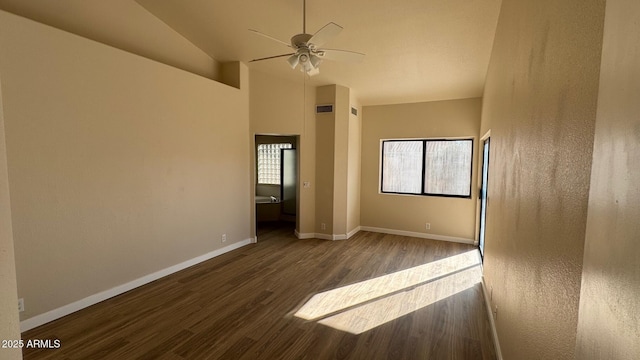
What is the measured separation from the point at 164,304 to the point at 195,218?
4.71 ft

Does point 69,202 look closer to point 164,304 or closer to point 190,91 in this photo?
point 164,304

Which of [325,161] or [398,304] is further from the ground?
[325,161]

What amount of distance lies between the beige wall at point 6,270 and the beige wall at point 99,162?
7.06ft

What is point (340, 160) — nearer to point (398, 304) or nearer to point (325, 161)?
point (325, 161)

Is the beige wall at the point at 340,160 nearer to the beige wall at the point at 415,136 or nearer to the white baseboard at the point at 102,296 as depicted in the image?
the beige wall at the point at 415,136

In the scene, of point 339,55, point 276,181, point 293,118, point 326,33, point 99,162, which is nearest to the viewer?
point 326,33

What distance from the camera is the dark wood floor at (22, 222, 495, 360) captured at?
229 centimetres

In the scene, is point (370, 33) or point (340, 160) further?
point (340, 160)

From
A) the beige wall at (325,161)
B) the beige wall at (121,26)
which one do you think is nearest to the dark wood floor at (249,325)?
the beige wall at (325,161)

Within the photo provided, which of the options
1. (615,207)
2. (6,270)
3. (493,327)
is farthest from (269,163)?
(615,207)

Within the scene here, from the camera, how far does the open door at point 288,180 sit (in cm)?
672

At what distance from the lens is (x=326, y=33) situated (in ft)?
8.00

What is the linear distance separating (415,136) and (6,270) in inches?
231

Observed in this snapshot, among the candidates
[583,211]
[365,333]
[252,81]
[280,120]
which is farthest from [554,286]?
[252,81]
